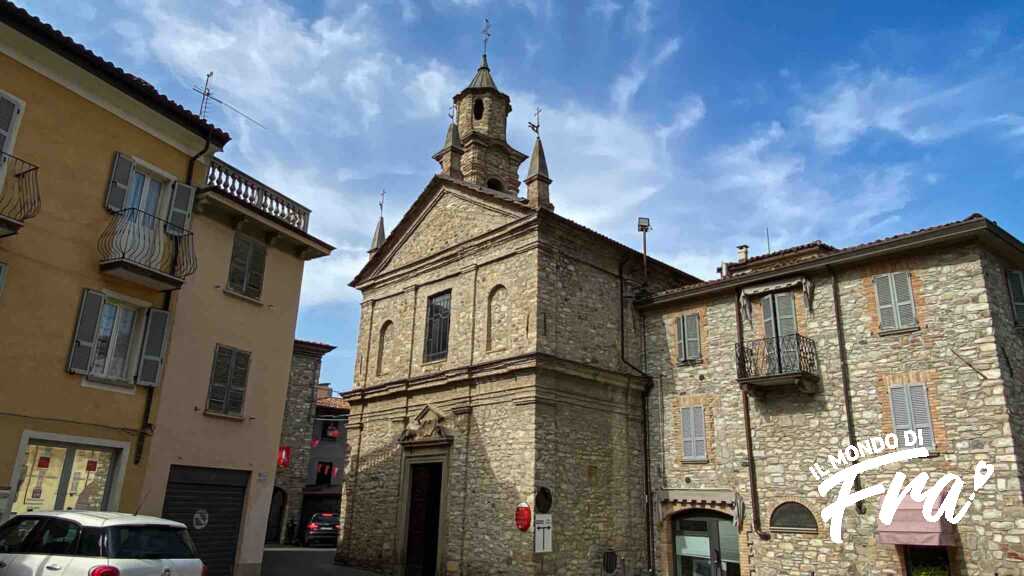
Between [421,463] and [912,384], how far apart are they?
13.2 metres

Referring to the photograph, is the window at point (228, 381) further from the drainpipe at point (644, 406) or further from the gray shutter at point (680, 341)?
the gray shutter at point (680, 341)

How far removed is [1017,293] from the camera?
15617mm

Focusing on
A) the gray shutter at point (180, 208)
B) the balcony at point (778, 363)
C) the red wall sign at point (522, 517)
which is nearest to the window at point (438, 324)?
the red wall sign at point (522, 517)

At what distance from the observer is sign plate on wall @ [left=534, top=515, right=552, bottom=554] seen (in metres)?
16.3

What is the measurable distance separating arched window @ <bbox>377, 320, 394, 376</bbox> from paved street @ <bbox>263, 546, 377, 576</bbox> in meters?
6.29

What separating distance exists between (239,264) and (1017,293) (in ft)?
56.7

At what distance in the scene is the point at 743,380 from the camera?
56.8ft

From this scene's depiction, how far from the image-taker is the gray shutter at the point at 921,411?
14.8 metres

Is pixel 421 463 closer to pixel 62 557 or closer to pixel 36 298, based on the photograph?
pixel 36 298

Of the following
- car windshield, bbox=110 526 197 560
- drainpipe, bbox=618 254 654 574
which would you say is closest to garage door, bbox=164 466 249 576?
car windshield, bbox=110 526 197 560

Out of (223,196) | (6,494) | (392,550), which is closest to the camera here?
(6,494)

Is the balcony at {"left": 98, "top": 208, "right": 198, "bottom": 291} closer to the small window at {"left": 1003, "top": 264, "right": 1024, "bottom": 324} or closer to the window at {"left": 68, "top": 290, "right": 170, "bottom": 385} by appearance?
the window at {"left": 68, "top": 290, "right": 170, "bottom": 385}

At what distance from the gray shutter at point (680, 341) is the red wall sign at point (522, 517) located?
20.4 feet

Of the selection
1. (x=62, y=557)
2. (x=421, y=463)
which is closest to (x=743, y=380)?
(x=421, y=463)
